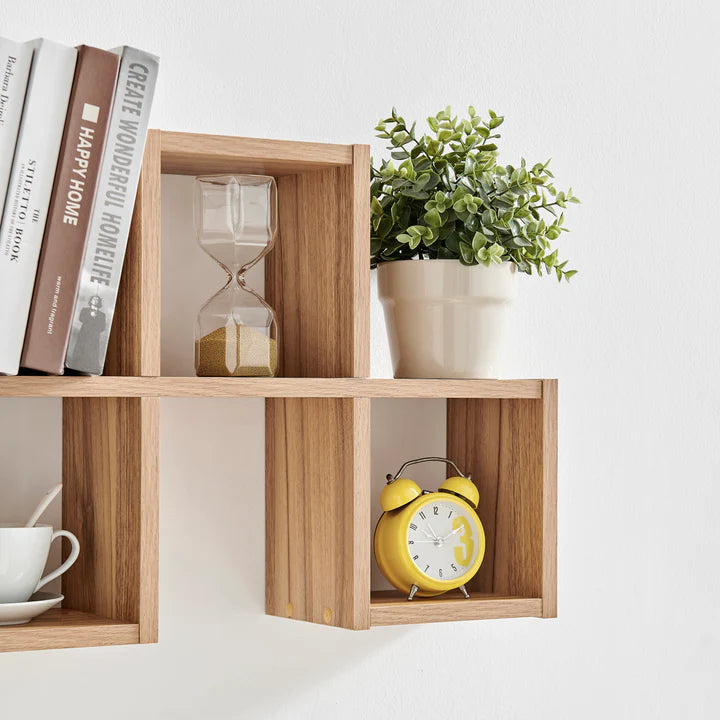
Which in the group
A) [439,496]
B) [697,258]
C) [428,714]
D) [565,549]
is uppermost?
[697,258]

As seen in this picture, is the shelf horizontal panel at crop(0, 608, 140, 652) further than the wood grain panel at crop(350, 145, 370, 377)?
No

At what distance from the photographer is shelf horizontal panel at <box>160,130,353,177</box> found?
1163mm

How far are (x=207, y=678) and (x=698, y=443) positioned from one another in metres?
0.74

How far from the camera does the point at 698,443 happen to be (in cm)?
162

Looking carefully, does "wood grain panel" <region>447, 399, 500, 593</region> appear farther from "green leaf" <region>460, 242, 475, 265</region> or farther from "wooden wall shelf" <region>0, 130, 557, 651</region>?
"green leaf" <region>460, 242, 475, 265</region>

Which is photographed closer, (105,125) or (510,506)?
(105,125)

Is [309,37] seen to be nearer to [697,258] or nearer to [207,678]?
[697,258]

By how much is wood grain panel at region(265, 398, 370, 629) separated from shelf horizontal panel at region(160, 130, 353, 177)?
0.25m

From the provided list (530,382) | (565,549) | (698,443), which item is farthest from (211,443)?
(698,443)

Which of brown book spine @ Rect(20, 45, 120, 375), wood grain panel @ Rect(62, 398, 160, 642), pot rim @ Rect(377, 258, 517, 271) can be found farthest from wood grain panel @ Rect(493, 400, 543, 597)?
brown book spine @ Rect(20, 45, 120, 375)

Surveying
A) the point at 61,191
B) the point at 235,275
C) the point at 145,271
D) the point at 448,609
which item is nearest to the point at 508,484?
the point at 448,609

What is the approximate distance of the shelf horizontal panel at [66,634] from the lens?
3.47ft

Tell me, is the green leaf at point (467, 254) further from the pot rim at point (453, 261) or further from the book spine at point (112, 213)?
the book spine at point (112, 213)

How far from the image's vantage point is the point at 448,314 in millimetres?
1276
